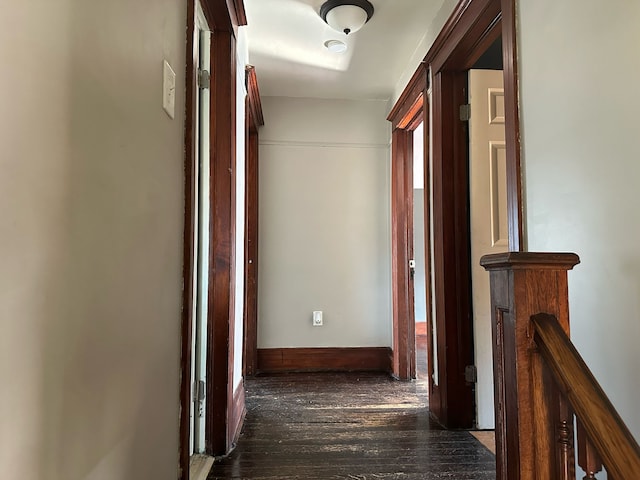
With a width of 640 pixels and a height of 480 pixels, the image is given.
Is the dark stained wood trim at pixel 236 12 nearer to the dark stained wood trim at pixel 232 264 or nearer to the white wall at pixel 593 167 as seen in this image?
the dark stained wood trim at pixel 232 264

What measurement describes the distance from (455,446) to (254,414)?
1.09 meters

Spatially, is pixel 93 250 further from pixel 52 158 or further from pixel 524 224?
pixel 524 224

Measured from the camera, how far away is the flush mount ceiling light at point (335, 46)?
2602 millimetres

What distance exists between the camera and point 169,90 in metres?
1.01

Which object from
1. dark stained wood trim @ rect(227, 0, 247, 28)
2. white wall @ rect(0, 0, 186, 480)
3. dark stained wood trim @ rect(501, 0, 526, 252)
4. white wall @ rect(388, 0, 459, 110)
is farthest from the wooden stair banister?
white wall @ rect(388, 0, 459, 110)

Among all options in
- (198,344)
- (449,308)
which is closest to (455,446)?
(449,308)

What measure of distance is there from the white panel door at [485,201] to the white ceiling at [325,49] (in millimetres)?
547

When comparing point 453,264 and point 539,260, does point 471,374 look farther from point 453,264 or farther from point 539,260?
point 539,260

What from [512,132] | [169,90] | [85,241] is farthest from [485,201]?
[85,241]

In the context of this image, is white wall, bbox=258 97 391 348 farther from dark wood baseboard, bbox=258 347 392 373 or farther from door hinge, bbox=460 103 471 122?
door hinge, bbox=460 103 471 122

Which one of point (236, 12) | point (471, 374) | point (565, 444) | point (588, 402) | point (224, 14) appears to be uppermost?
point (236, 12)

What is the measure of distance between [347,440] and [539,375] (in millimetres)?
1399

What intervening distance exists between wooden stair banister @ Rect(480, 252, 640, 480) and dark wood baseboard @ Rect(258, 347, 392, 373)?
2.50 metres

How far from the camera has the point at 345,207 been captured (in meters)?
3.46
